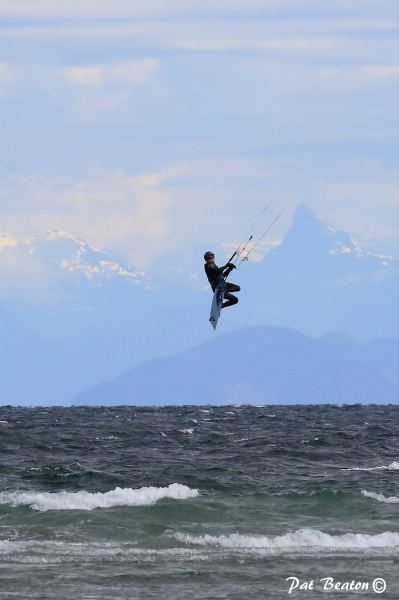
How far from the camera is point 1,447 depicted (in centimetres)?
5044

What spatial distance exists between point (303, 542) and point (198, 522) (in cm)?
346

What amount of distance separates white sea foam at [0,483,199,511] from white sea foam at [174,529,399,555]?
14.3 feet

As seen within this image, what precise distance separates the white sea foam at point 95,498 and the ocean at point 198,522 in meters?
0.06

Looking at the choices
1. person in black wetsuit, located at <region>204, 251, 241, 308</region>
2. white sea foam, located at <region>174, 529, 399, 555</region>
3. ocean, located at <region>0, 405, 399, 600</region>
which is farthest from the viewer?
white sea foam, located at <region>174, 529, 399, 555</region>

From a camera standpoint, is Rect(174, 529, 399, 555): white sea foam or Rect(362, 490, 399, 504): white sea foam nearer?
Rect(174, 529, 399, 555): white sea foam

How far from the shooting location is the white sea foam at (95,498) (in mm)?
33094

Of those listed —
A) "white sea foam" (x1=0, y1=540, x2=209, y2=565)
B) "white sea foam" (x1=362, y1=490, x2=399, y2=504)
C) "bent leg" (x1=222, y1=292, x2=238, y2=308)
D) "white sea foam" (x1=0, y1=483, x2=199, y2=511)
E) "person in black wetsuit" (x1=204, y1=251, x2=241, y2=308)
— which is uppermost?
"person in black wetsuit" (x1=204, y1=251, x2=241, y2=308)

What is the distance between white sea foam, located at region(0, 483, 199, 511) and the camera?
33094 mm

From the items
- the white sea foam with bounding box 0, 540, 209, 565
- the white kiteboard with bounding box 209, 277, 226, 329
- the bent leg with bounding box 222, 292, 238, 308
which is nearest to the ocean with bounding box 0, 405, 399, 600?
the white sea foam with bounding box 0, 540, 209, 565

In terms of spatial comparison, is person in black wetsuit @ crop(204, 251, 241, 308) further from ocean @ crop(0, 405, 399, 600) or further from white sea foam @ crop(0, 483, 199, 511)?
white sea foam @ crop(0, 483, 199, 511)

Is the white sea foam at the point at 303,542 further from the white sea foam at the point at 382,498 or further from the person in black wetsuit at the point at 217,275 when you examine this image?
the person in black wetsuit at the point at 217,275

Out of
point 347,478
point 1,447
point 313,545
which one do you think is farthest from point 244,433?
point 313,545

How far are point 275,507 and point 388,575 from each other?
820 centimetres

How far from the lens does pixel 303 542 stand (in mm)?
28938
